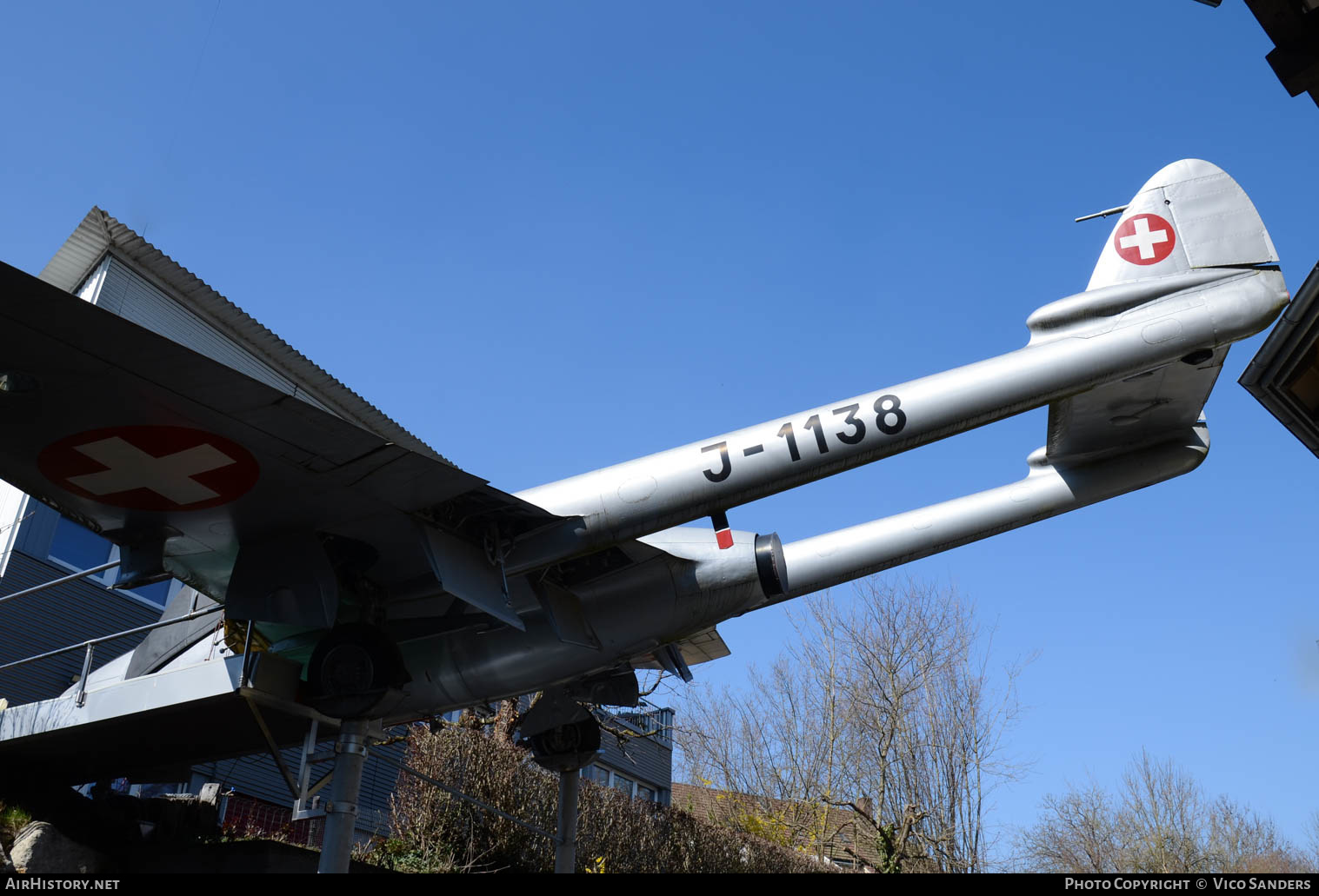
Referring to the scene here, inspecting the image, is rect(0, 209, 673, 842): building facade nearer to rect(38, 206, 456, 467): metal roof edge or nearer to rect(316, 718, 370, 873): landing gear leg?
rect(38, 206, 456, 467): metal roof edge

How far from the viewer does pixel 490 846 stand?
1203 cm

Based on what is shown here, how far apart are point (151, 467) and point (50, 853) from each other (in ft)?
13.9

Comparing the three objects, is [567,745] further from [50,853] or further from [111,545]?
[111,545]

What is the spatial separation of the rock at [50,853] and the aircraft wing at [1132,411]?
10190 mm

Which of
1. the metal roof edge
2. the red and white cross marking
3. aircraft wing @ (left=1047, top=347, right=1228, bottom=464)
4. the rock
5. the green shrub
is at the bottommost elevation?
the rock

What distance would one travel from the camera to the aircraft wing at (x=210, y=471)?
6.78 m

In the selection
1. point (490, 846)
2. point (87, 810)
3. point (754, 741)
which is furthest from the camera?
point (754, 741)

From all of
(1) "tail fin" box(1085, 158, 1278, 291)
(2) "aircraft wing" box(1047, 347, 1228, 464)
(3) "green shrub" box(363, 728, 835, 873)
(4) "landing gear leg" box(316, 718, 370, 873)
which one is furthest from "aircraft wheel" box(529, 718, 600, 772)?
(1) "tail fin" box(1085, 158, 1278, 291)

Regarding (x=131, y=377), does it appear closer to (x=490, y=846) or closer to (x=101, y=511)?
(x=101, y=511)

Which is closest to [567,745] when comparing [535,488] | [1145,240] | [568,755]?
[568,755]

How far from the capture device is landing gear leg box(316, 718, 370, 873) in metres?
8.11

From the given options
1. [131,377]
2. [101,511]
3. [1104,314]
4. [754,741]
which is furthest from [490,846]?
[754,741]

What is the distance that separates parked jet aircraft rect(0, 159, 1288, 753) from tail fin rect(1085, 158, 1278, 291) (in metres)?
0.02

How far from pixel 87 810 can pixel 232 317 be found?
338 inches
